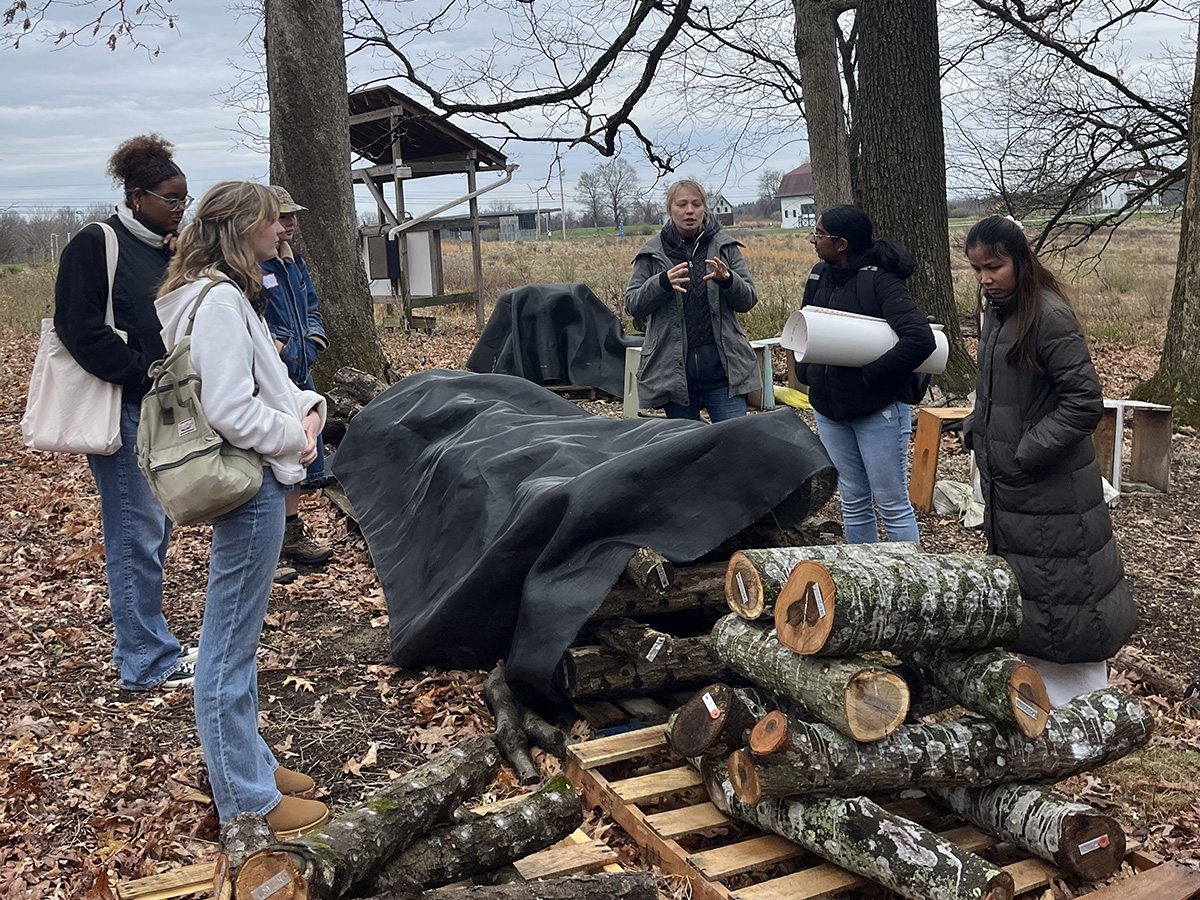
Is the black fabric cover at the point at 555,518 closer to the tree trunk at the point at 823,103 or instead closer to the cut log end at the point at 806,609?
the cut log end at the point at 806,609

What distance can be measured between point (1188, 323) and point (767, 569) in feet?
23.3

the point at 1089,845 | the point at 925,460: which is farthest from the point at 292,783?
the point at 925,460

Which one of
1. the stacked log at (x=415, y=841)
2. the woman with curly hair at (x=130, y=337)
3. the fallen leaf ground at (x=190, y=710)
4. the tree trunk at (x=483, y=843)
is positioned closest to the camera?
the stacked log at (x=415, y=841)

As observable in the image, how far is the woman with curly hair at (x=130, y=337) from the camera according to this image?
397cm

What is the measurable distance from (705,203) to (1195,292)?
5414 millimetres

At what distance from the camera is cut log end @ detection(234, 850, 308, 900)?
91.4 inches

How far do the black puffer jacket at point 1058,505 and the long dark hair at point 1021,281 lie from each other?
3 centimetres

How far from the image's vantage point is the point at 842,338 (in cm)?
459

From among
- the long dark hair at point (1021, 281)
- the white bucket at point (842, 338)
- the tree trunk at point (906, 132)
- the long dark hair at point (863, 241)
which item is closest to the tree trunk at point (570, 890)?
the long dark hair at point (1021, 281)

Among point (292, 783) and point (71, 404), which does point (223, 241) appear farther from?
point (292, 783)

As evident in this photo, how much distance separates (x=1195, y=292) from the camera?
8680mm

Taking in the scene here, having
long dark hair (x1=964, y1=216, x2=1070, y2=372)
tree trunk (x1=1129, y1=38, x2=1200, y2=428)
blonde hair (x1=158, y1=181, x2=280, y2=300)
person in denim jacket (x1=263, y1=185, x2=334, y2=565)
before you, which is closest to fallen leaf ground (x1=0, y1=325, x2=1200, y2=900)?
person in denim jacket (x1=263, y1=185, x2=334, y2=565)

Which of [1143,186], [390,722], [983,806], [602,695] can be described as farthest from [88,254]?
[1143,186]

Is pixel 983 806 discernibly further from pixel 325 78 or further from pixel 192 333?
pixel 325 78
